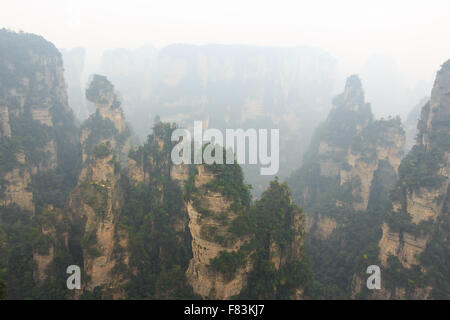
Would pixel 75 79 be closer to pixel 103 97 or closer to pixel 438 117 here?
pixel 103 97

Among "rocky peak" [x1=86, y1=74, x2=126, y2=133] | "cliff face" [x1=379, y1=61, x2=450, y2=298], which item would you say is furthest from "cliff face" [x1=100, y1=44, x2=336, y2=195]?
"cliff face" [x1=379, y1=61, x2=450, y2=298]

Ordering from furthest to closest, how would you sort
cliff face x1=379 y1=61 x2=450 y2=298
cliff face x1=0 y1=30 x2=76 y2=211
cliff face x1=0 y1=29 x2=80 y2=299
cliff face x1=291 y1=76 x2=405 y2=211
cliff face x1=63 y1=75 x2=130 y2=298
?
cliff face x1=291 y1=76 x2=405 y2=211
cliff face x1=0 y1=30 x2=76 y2=211
cliff face x1=379 y1=61 x2=450 y2=298
cliff face x1=0 y1=29 x2=80 y2=299
cliff face x1=63 y1=75 x2=130 y2=298

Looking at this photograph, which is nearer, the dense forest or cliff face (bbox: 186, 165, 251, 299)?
cliff face (bbox: 186, 165, 251, 299)

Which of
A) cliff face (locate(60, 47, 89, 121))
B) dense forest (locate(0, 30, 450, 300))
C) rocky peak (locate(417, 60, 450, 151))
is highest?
cliff face (locate(60, 47, 89, 121))

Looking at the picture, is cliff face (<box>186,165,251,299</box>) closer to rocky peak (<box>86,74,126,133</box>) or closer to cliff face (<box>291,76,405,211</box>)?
cliff face (<box>291,76,405,211</box>)

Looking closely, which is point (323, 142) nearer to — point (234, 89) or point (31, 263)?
point (31, 263)

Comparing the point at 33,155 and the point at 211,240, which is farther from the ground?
the point at 33,155

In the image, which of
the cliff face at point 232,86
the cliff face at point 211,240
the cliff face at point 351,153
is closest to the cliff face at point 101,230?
the cliff face at point 211,240

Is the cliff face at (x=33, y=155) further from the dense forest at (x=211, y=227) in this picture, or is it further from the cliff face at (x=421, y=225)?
the cliff face at (x=421, y=225)

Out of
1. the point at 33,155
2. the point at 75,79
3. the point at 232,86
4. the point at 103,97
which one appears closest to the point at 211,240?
the point at 33,155
